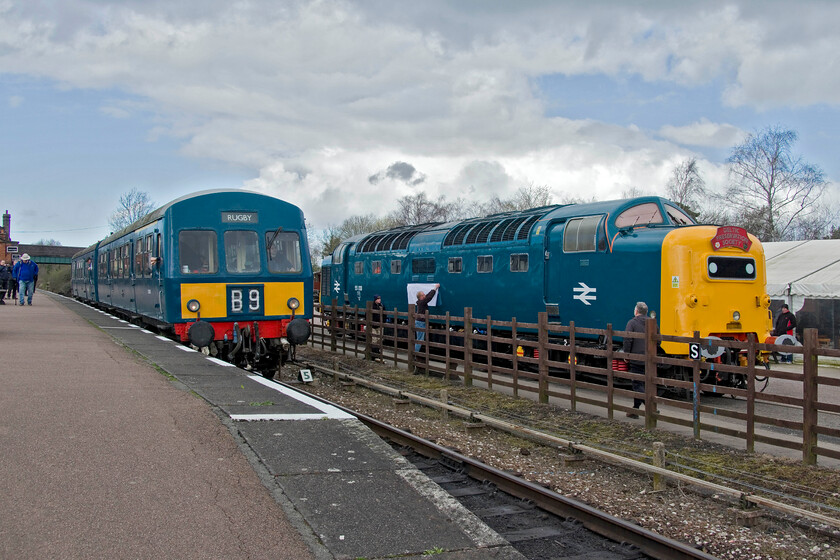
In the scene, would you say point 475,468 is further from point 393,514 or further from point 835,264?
point 835,264

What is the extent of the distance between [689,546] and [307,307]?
996 cm

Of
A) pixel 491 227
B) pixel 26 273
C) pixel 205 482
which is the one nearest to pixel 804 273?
pixel 491 227

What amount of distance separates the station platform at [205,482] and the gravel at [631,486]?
194cm

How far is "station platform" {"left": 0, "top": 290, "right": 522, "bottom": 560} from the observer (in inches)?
178

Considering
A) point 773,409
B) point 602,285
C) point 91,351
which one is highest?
point 602,285

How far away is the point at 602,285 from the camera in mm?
13875

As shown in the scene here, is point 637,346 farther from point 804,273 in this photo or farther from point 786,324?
point 804,273

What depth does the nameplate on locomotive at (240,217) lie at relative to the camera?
14.1 m

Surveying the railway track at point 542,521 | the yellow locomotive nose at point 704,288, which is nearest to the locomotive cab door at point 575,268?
the yellow locomotive nose at point 704,288

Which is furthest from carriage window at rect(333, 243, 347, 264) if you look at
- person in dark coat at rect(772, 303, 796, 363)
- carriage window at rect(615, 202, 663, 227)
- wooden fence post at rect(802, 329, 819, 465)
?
wooden fence post at rect(802, 329, 819, 465)

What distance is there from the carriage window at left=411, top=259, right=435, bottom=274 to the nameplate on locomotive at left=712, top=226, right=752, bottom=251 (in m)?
7.97

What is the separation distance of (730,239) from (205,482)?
1049cm

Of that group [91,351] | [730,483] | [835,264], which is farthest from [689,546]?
[835,264]

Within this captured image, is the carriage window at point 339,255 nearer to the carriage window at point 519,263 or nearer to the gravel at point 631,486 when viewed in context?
the carriage window at point 519,263
